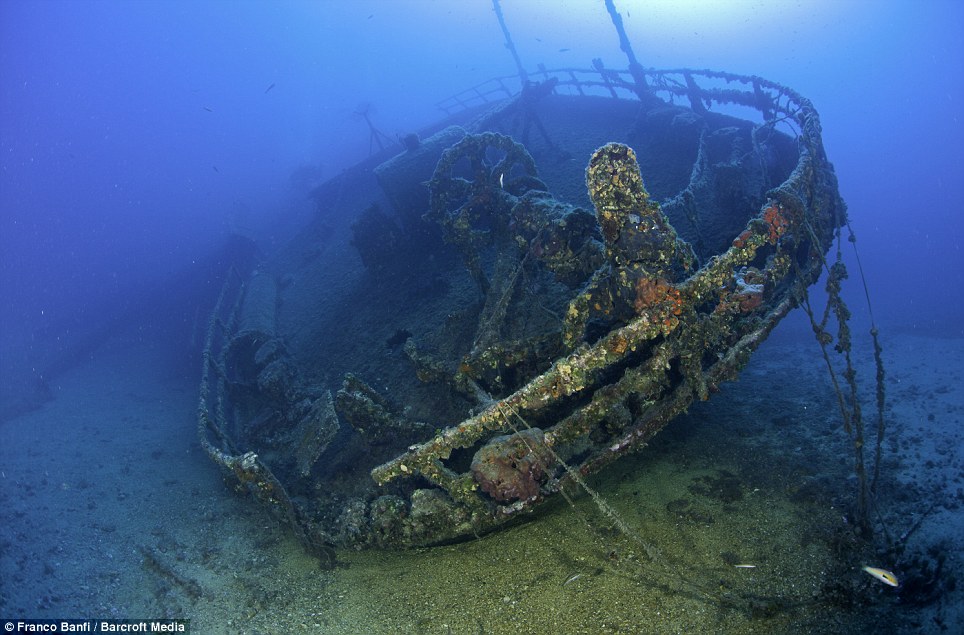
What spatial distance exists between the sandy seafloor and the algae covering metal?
54cm

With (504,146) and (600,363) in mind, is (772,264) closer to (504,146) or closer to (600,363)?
(600,363)

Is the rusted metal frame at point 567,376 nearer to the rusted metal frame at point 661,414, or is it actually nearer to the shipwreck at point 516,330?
the shipwreck at point 516,330

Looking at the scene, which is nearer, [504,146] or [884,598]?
[884,598]

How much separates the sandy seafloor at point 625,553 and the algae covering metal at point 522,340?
539 mm

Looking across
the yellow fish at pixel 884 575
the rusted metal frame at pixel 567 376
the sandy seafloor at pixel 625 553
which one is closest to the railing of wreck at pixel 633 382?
the rusted metal frame at pixel 567 376

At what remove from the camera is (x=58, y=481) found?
29.8 feet

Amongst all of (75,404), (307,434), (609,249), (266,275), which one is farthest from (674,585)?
(75,404)

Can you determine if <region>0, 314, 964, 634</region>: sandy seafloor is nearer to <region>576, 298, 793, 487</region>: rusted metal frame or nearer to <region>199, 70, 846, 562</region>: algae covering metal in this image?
<region>199, 70, 846, 562</region>: algae covering metal

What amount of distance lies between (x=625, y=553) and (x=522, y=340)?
238 centimetres

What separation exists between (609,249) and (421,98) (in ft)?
522

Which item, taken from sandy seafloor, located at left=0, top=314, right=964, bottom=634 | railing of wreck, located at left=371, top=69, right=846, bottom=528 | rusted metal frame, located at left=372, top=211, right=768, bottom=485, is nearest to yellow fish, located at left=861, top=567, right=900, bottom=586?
sandy seafloor, located at left=0, top=314, right=964, bottom=634

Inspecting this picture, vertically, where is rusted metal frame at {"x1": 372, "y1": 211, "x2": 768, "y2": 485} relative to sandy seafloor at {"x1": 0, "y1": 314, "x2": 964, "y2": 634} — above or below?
above

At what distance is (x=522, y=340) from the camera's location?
539 cm

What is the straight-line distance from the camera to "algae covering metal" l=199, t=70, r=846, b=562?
14.9 ft
